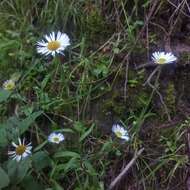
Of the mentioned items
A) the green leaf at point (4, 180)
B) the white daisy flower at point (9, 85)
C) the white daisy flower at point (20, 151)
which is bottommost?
the green leaf at point (4, 180)

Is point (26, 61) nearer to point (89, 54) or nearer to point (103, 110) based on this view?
point (89, 54)

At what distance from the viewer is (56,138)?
1.73 m

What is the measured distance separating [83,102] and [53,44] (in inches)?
9.1

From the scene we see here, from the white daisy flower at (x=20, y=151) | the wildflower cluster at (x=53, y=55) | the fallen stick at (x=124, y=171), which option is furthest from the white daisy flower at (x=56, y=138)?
the fallen stick at (x=124, y=171)

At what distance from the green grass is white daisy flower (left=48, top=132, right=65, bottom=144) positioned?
0.08 ft

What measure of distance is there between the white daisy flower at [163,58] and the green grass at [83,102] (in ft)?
0.24

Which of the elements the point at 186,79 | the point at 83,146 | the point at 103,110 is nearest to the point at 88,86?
the point at 103,110

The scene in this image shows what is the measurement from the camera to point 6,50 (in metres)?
2.05

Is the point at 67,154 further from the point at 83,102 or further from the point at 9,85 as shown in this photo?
the point at 9,85

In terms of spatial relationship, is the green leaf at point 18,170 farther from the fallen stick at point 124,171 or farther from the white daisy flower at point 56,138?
the fallen stick at point 124,171

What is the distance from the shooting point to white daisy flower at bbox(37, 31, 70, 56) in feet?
5.91

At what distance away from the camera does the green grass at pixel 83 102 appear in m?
1.67

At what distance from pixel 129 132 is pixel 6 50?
63cm

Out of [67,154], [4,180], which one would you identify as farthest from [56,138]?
[4,180]
